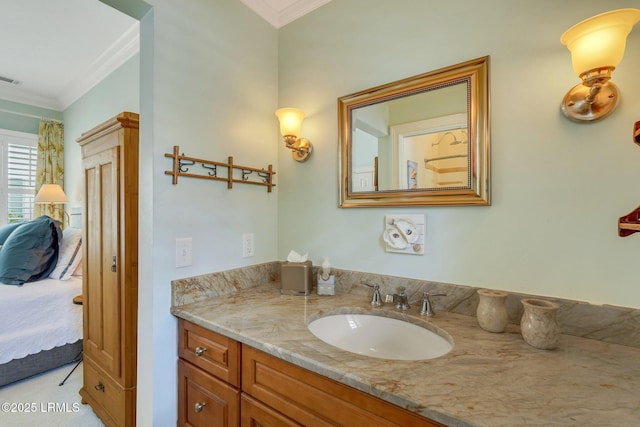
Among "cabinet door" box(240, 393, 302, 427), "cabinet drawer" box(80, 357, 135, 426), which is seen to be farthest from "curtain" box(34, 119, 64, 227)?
"cabinet door" box(240, 393, 302, 427)

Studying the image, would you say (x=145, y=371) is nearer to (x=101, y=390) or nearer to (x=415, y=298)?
(x=101, y=390)

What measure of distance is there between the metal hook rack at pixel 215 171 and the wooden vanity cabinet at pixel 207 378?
670 millimetres

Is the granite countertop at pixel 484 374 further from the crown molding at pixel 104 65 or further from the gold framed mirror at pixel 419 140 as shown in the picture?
the crown molding at pixel 104 65

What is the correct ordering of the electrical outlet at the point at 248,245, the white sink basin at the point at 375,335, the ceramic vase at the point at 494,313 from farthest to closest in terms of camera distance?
the electrical outlet at the point at 248,245 → the white sink basin at the point at 375,335 → the ceramic vase at the point at 494,313

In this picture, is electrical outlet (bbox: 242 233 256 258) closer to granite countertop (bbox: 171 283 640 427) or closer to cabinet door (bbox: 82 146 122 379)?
granite countertop (bbox: 171 283 640 427)

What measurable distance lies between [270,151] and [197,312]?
1.00 metres

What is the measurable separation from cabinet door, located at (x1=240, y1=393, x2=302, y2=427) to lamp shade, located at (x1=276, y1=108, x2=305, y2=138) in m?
1.21

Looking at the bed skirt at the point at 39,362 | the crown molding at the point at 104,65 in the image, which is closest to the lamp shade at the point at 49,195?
the crown molding at the point at 104,65

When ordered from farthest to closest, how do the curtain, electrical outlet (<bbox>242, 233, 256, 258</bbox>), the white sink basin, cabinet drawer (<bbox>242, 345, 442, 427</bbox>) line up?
the curtain → electrical outlet (<bbox>242, 233, 256, 258</bbox>) → the white sink basin → cabinet drawer (<bbox>242, 345, 442, 427</bbox>)

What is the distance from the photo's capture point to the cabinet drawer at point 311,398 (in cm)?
68

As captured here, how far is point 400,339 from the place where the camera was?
114cm

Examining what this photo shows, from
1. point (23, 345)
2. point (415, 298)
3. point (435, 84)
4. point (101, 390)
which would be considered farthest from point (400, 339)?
point (23, 345)

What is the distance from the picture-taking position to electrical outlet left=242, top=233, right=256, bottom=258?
1.57 meters

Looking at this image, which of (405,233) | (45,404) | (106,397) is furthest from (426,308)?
(45,404)
